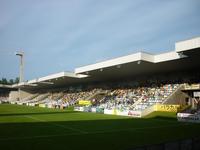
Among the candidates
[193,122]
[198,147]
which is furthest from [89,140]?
[193,122]

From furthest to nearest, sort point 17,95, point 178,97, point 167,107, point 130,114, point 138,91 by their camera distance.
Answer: point 17,95, point 138,91, point 178,97, point 130,114, point 167,107

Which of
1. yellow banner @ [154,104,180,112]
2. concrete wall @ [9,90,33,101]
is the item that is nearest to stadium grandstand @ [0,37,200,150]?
yellow banner @ [154,104,180,112]

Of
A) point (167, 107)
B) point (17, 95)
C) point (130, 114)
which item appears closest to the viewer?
point (167, 107)

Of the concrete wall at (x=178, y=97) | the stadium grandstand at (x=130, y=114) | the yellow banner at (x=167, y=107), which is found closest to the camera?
the stadium grandstand at (x=130, y=114)

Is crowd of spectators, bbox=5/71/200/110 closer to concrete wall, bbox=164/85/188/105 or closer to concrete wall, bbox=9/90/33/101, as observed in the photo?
concrete wall, bbox=164/85/188/105

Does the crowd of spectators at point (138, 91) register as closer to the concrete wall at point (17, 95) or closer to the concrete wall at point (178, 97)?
the concrete wall at point (178, 97)

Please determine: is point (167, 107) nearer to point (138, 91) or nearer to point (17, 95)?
point (138, 91)

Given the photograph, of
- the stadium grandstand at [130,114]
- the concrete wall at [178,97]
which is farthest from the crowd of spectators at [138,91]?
the concrete wall at [178,97]

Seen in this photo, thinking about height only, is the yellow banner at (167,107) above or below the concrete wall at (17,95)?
below

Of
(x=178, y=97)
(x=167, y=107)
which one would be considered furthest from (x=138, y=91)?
(x=167, y=107)

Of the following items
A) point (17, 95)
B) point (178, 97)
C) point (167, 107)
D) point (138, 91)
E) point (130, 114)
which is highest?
point (138, 91)

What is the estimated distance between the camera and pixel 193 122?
28.2 meters

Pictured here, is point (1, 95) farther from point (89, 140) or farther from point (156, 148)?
point (156, 148)

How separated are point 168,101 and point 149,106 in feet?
9.74
